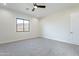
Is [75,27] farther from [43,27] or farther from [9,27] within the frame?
[9,27]

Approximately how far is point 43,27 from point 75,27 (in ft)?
15.4

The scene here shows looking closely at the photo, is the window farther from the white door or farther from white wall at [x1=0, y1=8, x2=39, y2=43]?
the white door

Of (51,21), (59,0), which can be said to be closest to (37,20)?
(51,21)

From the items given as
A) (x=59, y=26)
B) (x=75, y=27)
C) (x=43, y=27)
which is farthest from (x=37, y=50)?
(x=43, y=27)

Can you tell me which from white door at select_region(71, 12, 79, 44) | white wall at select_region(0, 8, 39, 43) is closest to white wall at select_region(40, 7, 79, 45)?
white door at select_region(71, 12, 79, 44)

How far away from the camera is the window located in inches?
294

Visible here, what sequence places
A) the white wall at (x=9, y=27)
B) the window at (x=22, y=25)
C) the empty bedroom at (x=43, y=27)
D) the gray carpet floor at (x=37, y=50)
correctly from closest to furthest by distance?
1. the gray carpet floor at (x=37, y=50)
2. the empty bedroom at (x=43, y=27)
3. the white wall at (x=9, y=27)
4. the window at (x=22, y=25)

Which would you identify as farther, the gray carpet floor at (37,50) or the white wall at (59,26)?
the white wall at (59,26)

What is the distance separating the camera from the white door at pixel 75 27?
5599 mm

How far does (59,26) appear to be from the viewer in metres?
7.32

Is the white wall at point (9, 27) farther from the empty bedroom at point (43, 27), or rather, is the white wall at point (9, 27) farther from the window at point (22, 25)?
the window at point (22, 25)

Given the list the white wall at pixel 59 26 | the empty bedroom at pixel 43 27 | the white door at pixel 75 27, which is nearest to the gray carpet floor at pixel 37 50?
the empty bedroom at pixel 43 27

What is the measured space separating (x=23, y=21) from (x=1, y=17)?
8.93 feet

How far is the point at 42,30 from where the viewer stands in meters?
10.1
